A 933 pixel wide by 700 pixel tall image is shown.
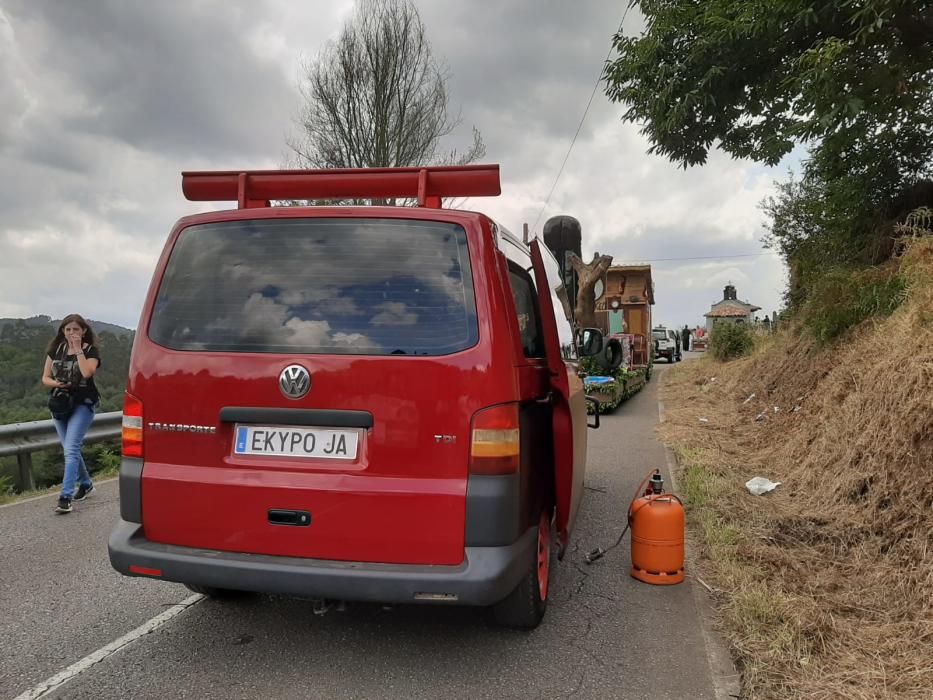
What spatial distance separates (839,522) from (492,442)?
3333 mm

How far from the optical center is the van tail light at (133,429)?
2920mm

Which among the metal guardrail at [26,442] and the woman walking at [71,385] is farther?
the metal guardrail at [26,442]

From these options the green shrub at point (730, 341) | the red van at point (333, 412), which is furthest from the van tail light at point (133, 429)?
the green shrub at point (730, 341)

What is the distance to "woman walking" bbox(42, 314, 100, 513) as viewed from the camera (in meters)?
5.86

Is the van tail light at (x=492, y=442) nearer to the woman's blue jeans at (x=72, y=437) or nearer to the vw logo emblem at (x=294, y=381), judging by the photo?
the vw logo emblem at (x=294, y=381)

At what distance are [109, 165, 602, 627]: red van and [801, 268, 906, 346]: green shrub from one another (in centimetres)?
545

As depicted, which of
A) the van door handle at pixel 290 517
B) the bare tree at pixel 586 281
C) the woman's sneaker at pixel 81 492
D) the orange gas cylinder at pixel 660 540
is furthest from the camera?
the bare tree at pixel 586 281

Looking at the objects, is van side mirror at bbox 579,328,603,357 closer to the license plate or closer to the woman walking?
the license plate

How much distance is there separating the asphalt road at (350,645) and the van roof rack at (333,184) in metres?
2.17

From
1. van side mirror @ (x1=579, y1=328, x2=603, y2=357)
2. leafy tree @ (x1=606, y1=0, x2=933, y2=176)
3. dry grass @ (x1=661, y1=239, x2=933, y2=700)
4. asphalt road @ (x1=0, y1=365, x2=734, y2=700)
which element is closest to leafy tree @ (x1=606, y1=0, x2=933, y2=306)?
leafy tree @ (x1=606, y1=0, x2=933, y2=176)

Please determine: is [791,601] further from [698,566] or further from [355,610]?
[355,610]

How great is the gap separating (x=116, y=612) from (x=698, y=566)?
360 cm

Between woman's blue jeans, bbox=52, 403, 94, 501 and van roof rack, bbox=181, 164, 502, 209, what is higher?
van roof rack, bbox=181, 164, 502, 209

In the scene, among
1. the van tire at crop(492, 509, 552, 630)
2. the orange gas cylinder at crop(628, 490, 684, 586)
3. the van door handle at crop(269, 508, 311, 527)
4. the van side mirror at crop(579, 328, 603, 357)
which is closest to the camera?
the van door handle at crop(269, 508, 311, 527)
